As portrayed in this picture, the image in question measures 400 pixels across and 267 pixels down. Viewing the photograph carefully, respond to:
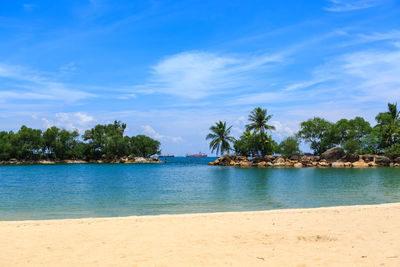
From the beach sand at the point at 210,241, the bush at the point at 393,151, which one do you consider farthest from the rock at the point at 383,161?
the beach sand at the point at 210,241

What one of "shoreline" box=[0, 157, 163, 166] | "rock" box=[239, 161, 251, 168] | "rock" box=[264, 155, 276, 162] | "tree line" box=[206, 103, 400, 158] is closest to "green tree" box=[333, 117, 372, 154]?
"tree line" box=[206, 103, 400, 158]

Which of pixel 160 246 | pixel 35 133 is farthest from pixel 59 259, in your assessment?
pixel 35 133

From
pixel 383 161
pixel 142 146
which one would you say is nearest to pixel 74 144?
pixel 142 146

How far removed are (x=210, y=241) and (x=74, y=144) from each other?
123483 mm

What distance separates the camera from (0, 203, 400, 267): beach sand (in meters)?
7.32

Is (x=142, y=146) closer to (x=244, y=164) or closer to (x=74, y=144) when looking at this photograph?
(x=74, y=144)

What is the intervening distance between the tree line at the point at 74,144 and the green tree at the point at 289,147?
6536 centimetres

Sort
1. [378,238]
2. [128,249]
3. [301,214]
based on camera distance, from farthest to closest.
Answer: [301,214]
[378,238]
[128,249]

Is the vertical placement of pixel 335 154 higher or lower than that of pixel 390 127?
lower

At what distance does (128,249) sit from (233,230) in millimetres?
3968

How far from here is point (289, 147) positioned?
79.1 meters

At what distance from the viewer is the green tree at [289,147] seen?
79.1 meters

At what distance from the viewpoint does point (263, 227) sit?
11.1 meters

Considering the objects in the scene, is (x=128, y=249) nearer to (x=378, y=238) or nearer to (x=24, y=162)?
(x=378, y=238)
